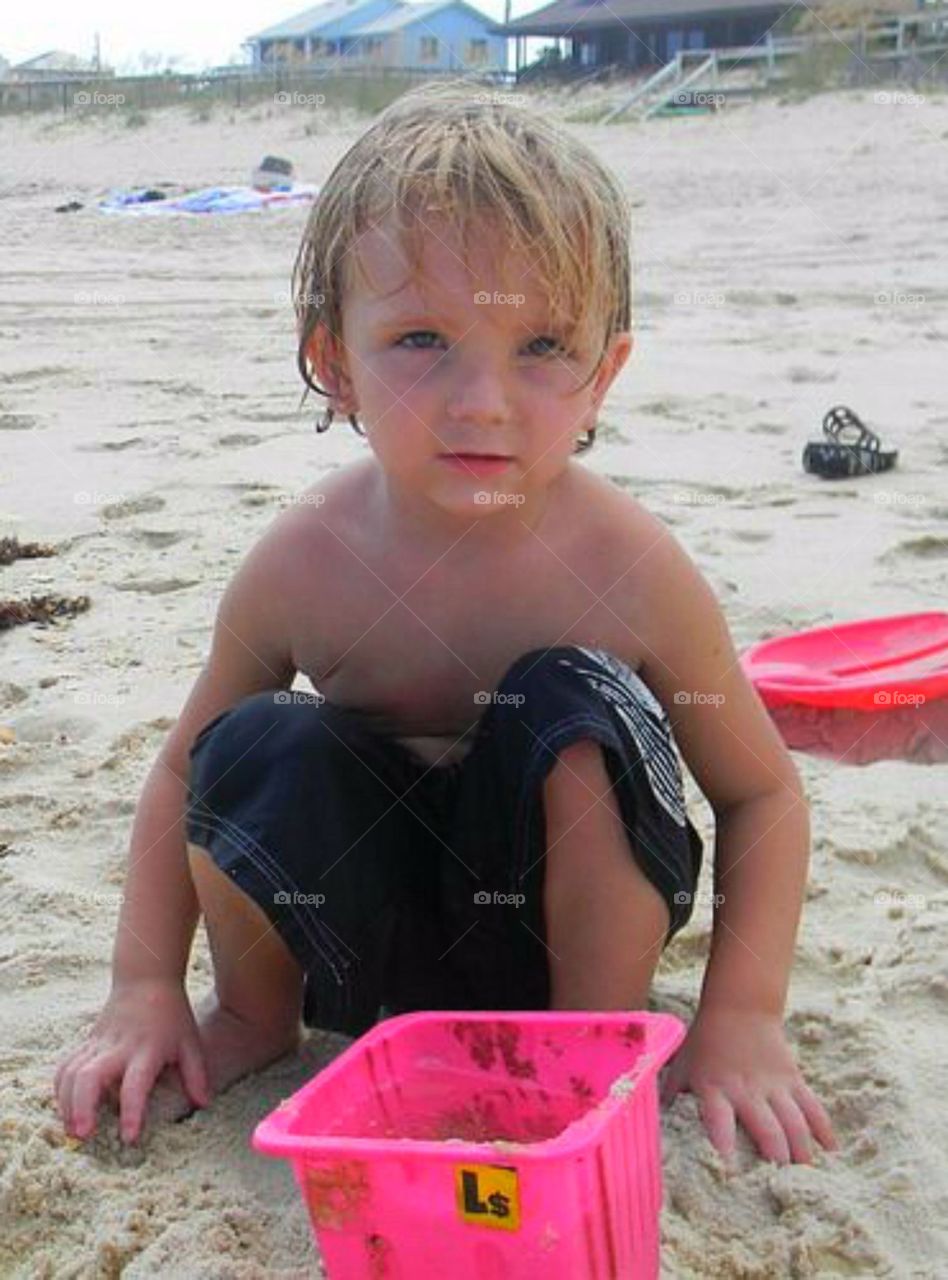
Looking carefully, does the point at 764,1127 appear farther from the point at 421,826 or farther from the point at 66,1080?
the point at 66,1080

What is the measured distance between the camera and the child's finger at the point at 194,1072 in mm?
1652

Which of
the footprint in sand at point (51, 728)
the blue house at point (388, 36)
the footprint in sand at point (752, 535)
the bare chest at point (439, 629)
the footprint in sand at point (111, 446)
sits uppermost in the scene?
the blue house at point (388, 36)

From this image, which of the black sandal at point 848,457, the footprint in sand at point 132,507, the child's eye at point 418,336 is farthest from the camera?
the black sandal at point 848,457

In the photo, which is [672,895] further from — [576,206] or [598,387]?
[576,206]

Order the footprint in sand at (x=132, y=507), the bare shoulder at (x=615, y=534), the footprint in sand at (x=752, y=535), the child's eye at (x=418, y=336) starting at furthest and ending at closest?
1. the footprint in sand at (x=132, y=507)
2. the footprint in sand at (x=752, y=535)
3. the bare shoulder at (x=615, y=534)
4. the child's eye at (x=418, y=336)

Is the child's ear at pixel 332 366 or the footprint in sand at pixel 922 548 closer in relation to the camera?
the child's ear at pixel 332 366

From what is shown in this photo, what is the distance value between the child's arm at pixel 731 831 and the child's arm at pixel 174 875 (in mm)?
386

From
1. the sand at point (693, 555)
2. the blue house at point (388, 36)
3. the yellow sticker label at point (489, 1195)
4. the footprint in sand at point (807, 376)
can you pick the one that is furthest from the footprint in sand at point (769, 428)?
the blue house at point (388, 36)

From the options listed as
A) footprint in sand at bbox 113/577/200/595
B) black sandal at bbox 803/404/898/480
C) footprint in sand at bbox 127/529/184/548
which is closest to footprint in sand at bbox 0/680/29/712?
footprint in sand at bbox 113/577/200/595

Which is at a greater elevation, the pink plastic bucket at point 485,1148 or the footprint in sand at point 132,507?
the pink plastic bucket at point 485,1148

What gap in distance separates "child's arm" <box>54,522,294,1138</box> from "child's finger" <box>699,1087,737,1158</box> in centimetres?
48

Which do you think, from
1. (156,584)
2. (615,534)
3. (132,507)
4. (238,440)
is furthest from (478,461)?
(238,440)

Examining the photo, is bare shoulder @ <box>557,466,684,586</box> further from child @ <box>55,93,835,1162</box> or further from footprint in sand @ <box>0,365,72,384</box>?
footprint in sand @ <box>0,365,72,384</box>

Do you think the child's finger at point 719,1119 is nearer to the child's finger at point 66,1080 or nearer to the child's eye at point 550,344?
the child's finger at point 66,1080
